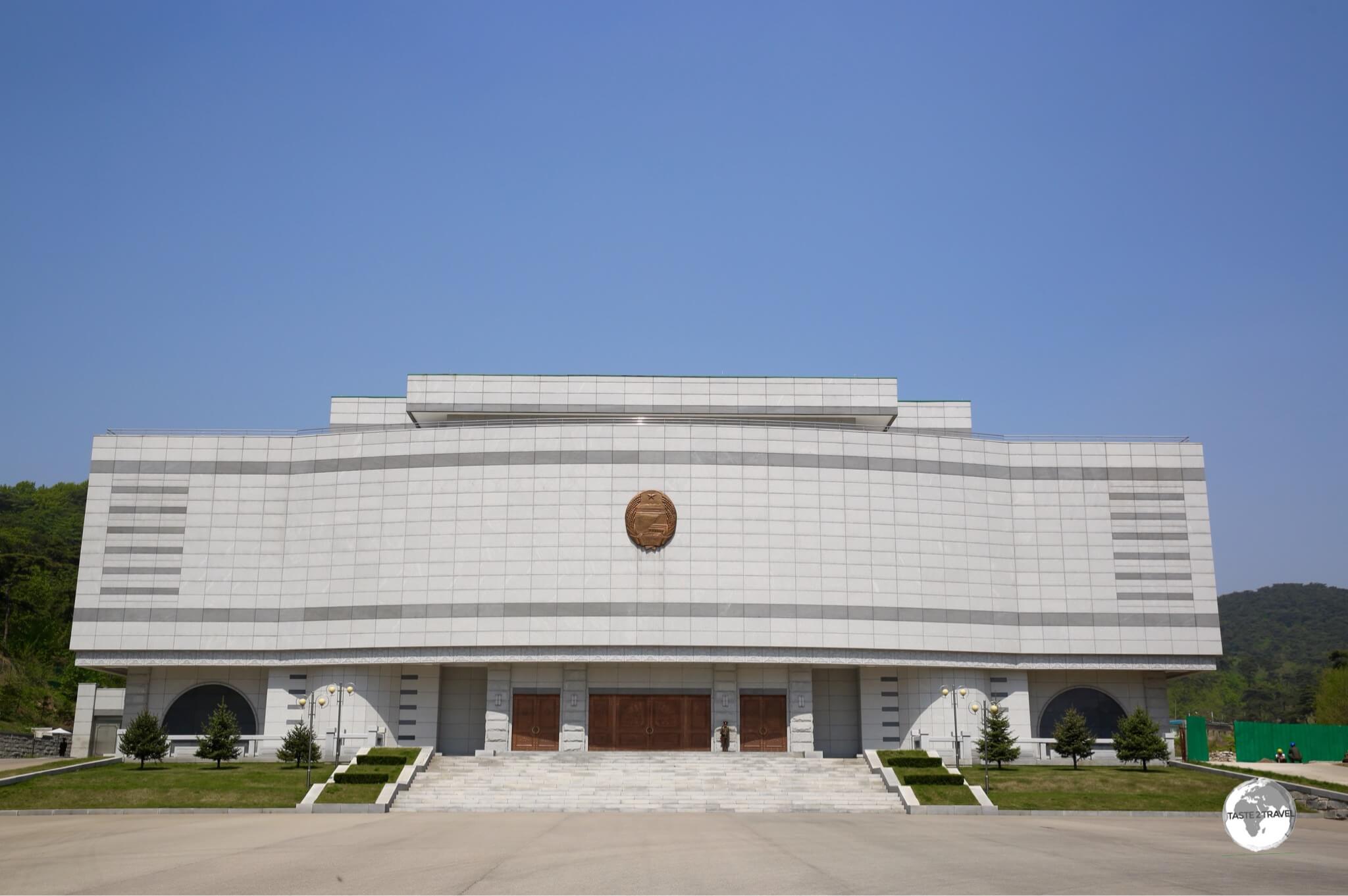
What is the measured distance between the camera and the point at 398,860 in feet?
76.8

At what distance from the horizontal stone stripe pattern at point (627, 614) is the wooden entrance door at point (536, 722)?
4.61 meters

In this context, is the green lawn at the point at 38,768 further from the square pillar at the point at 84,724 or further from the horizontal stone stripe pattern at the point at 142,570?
the horizontal stone stripe pattern at the point at 142,570

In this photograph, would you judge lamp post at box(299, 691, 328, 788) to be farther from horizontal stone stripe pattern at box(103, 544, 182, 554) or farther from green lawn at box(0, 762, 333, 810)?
horizontal stone stripe pattern at box(103, 544, 182, 554)

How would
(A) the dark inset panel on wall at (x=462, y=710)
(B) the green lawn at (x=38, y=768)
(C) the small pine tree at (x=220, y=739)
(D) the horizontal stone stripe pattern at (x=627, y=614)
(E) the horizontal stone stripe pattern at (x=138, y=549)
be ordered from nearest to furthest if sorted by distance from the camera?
(B) the green lawn at (x=38, y=768) < (C) the small pine tree at (x=220, y=739) < (D) the horizontal stone stripe pattern at (x=627, y=614) < (E) the horizontal stone stripe pattern at (x=138, y=549) < (A) the dark inset panel on wall at (x=462, y=710)

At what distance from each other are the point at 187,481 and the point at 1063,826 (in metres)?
43.4

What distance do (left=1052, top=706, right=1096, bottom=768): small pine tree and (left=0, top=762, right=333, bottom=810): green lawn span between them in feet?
102

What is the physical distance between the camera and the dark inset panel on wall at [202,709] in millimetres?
55125

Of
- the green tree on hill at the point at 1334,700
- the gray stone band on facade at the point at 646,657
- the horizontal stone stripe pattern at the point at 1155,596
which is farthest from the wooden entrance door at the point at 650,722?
the green tree on hill at the point at 1334,700

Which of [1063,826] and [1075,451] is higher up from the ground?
[1075,451]

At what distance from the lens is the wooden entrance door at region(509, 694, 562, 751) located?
53031 mm

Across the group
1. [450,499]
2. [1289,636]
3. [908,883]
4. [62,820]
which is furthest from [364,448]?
[1289,636]

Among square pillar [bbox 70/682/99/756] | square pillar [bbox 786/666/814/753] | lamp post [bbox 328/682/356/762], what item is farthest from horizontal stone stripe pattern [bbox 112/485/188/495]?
square pillar [bbox 786/666/814/753]

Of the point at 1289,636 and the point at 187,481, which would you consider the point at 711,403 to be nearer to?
the point at 187,481

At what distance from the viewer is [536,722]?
175 ft
